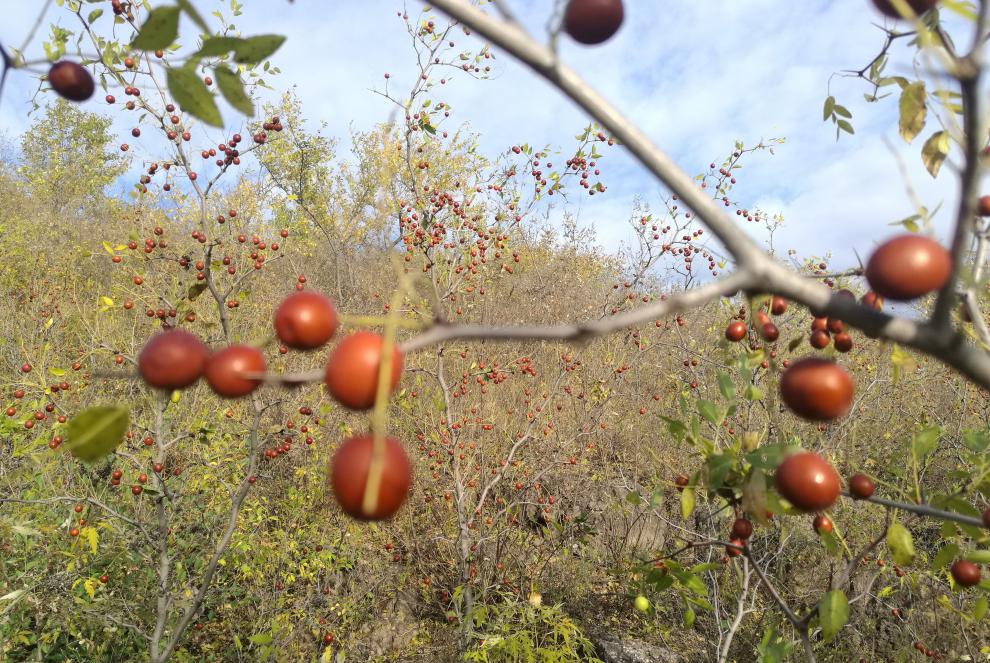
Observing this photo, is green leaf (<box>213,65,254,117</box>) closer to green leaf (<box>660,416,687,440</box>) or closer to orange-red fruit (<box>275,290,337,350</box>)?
orange-red fruit (<box>275,290,337,350</box>)

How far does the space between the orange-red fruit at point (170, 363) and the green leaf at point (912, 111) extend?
132cm

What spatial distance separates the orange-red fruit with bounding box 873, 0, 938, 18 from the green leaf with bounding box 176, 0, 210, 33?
0.84 metres

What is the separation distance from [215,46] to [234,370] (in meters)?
0.38

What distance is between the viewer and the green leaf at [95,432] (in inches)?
Result: 21.2

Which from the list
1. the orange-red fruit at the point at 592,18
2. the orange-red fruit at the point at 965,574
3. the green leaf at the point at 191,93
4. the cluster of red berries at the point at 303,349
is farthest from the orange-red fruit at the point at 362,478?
the orange-red fruit at the point at 965,574

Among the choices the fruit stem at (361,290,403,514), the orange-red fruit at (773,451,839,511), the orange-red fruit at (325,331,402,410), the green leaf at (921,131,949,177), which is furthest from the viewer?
the green leaf at (921,131,949,177)

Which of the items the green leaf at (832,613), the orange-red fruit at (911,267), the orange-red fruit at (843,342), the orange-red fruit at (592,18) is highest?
the orange-red fruit at (592,18)

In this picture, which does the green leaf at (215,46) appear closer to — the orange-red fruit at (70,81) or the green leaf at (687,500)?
the orange-red fruit at (70,81)

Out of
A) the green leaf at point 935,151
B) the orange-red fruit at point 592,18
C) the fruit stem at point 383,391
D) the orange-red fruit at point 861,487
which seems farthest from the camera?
the orange-red fruit at point 861,487

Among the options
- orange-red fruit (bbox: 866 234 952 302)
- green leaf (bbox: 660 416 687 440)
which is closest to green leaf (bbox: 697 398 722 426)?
green leaf (bbox: 660 416 687 440)

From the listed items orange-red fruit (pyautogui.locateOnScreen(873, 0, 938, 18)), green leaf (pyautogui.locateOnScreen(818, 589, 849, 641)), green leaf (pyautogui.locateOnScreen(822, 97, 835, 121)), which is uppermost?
green leaf (pyautogui.locateOnScreen(822, 97, 835, 121))

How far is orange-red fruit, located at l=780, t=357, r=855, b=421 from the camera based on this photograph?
2.22ft

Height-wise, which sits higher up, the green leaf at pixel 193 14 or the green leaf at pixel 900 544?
the green leaf at pixel 193 14

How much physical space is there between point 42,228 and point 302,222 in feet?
18.8
